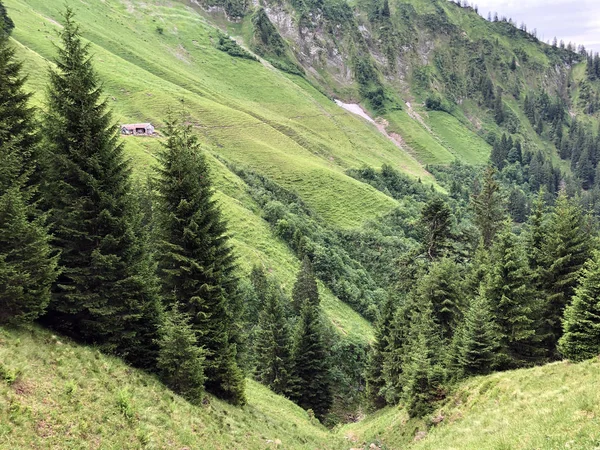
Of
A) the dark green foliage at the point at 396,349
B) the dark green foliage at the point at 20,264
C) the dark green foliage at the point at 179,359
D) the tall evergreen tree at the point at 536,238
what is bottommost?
the dark green foliage at the point at 396,349

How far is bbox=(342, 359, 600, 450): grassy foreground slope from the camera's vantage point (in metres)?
12.4

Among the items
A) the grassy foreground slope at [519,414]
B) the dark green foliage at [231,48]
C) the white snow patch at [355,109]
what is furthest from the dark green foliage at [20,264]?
the white snow patch at [355,109]

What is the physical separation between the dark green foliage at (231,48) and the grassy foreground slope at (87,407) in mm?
183496

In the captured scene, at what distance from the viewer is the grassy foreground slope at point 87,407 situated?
488 inches

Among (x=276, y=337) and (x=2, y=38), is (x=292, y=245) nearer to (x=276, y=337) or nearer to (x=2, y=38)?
(x=276, y=337)

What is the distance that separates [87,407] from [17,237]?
6.87 metres

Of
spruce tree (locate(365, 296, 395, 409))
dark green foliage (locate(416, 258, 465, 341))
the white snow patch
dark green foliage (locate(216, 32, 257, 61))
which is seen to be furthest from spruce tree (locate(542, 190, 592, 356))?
dark green foliage (locate(216, 32, 257, 61))

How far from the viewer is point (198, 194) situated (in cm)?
2339

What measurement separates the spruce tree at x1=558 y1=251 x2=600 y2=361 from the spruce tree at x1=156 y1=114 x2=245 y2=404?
19.2m

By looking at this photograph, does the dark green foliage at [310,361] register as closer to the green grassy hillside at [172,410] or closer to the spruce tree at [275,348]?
the spruce tree at [275,348]

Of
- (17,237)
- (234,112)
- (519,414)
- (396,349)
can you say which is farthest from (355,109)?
(17,237)

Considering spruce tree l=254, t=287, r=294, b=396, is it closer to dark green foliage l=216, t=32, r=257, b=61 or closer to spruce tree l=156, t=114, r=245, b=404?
spruce tree l=156, t=114, r=245, b=404

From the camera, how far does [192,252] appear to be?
23266 millimetres

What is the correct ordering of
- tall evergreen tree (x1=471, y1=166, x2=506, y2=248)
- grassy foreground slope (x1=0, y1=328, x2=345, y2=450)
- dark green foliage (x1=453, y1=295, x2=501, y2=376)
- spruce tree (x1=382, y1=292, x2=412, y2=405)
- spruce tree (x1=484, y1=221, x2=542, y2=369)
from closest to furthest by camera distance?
grassy foreground slope (x1=0, y1=328, x2=345, y2=450)
dark green foliage (x1=453, y1=295, x2=501, y2=376)
spruce tree (x1=484, y1=221, x2=542, y2=369)
spruce tree (x1=382, y1=292, x2=412, y2=405)
tall evergreen tree (x1=471, y1=166, x2=506, y2=248)
